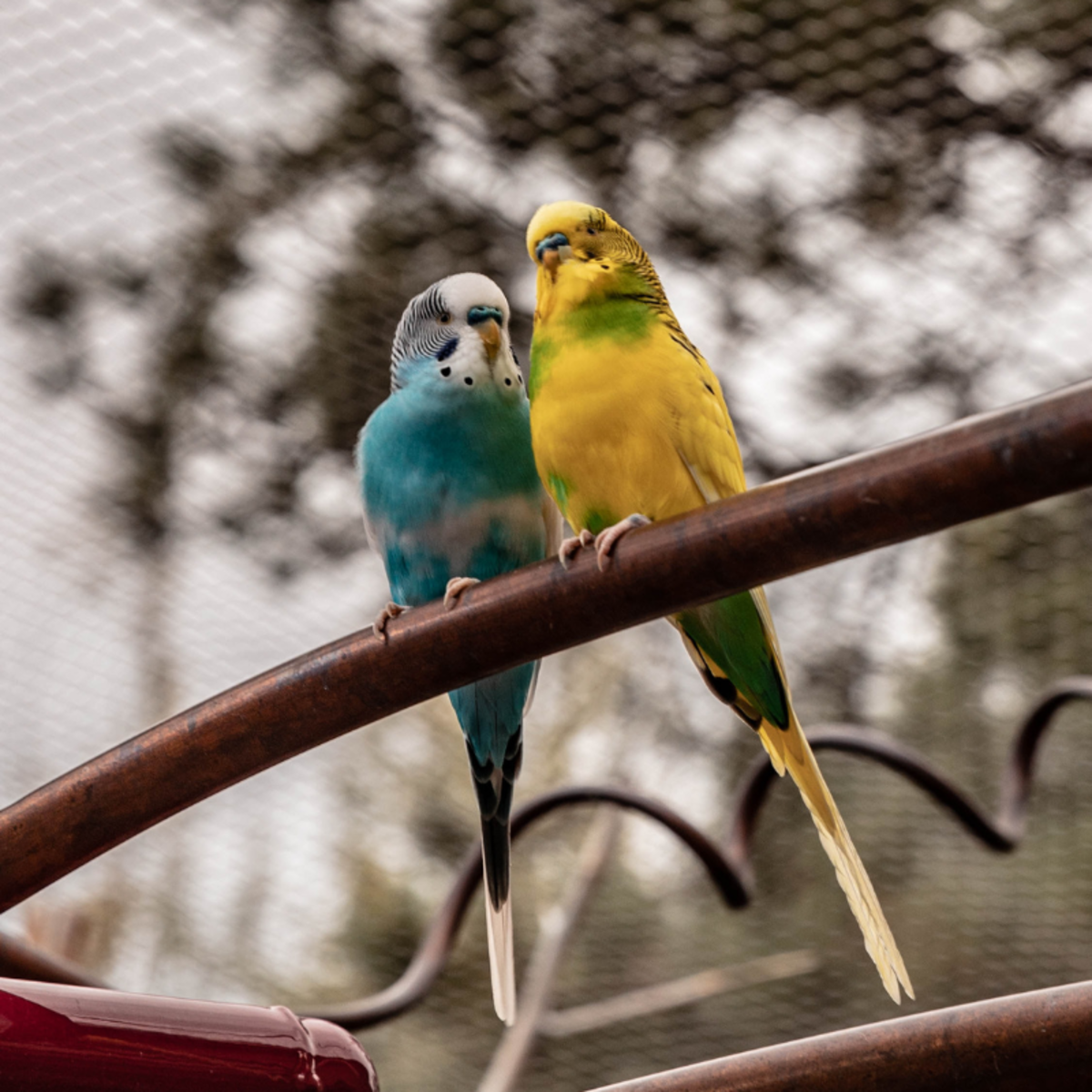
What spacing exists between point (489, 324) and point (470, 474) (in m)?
0.10

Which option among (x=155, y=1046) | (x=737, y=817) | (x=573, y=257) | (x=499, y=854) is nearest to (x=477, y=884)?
(x=737, y=817)

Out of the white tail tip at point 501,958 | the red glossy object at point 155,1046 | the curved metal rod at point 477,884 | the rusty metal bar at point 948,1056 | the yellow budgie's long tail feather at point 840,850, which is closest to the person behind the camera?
the red glossy object at point 155,1046

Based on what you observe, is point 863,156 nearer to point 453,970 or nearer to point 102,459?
point 102,459

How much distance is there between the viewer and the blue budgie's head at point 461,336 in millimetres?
813

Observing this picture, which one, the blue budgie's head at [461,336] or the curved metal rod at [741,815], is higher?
the blue budgie's head at [461,336]

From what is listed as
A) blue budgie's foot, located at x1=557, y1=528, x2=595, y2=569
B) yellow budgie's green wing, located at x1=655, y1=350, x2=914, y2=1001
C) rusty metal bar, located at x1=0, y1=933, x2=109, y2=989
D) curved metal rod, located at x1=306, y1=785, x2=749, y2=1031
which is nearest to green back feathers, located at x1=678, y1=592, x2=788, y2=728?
yellow budgie's green wing, located at x1=655, y1=350, x2=914, y2=1001

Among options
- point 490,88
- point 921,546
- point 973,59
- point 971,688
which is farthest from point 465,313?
point 971,688

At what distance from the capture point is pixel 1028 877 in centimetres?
235

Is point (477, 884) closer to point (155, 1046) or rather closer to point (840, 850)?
point (840, 850)

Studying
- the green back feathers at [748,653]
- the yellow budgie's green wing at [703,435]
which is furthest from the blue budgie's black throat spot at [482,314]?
the green back feathers at [748,653]

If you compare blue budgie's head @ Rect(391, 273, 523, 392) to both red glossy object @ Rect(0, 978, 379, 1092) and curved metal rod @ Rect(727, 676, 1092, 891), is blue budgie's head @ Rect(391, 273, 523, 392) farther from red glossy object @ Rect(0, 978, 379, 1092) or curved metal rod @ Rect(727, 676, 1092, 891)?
red glossy object @ Rect(0, 978, 379, 1092)

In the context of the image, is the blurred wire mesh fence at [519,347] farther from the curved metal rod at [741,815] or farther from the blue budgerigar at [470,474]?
the blue budgerigar at [470,474]

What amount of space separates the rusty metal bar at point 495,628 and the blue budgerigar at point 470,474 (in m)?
0.38

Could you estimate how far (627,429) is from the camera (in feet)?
2.32
